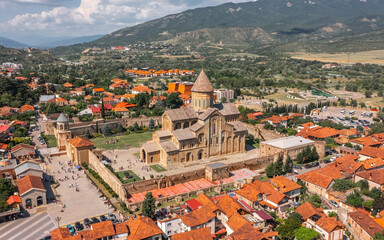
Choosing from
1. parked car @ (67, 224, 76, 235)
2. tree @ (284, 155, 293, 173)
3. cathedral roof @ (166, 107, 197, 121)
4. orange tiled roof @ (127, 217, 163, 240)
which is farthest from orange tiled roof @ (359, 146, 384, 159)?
parked car @ (67, 224, 76, 235)

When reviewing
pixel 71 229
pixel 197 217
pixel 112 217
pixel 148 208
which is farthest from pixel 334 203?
pixel 71 229

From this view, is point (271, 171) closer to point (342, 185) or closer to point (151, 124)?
point (342, 185)

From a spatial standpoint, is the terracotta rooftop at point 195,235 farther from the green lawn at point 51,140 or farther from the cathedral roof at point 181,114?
the green lawn at point 51,140

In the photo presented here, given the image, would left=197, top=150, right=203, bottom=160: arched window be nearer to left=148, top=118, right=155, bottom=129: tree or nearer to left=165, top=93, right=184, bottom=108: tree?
left=148, top=118, right=155, bottom=129: tree

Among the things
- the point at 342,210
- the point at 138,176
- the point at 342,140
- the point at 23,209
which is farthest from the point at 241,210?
the point at 342,140

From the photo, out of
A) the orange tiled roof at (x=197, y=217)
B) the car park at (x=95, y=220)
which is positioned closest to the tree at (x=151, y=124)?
the car park at (x=95, y=220)
